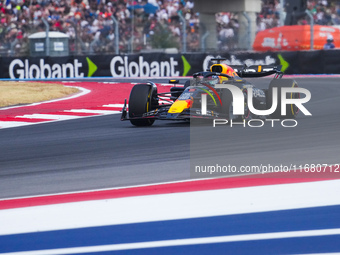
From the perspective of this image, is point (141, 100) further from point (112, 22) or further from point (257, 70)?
point (112, 22)

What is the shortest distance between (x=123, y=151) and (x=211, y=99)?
230cm

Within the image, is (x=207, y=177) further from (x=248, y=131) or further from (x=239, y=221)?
(x=248, y=131)

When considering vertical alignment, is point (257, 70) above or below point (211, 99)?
above

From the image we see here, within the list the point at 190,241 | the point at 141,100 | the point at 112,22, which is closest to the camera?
the point at 190,241

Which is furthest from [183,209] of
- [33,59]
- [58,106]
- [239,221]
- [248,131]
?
[33,59]

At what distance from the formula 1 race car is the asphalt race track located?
0.24 m

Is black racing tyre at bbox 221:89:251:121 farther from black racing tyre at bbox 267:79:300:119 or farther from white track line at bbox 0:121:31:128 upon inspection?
white track line at bbox 0:121:31:128

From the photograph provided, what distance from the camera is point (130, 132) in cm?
917

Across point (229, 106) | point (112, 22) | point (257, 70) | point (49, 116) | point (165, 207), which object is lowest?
point (49, 116)

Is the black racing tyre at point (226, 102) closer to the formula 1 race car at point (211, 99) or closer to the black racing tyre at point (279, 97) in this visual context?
the formula 1 race car at point (211, 99)

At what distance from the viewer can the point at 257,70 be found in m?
10.2

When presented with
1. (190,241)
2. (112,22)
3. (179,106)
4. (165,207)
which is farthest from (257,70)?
(112,22)

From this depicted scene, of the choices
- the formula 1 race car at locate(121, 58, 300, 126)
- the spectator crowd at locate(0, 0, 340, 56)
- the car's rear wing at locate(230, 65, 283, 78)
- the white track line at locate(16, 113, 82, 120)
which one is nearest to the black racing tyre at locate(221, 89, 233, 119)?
the formula 1 race car at locate(121, 58, 300, 126)

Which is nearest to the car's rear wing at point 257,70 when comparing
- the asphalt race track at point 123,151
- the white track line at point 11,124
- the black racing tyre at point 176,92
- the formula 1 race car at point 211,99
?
the formula 1 race car at point 211,99
